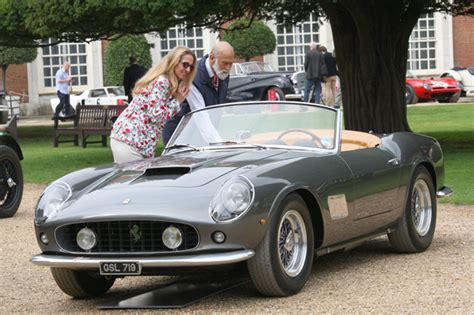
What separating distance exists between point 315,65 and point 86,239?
21634mm

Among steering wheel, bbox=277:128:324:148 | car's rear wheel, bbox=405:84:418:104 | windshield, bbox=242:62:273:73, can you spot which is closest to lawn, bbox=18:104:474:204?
car's rear wheel, bbox=405:84:418:104

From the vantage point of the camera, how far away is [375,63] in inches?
717

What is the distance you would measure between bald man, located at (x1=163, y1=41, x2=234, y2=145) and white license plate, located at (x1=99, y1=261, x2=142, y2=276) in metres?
2.69

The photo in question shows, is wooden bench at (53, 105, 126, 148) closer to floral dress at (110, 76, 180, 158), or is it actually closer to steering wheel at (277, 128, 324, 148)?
floral dress at (110, 76, 180, 158)

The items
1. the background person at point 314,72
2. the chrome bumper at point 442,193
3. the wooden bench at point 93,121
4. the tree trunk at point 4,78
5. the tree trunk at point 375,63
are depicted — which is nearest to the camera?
the chrome bumper at point 442,193

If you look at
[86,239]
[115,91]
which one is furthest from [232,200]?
[115,91]

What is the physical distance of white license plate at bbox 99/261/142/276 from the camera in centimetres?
675

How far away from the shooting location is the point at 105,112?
925 inches

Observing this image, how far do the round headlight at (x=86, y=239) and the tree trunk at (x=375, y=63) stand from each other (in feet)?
38.3

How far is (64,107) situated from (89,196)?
24.9 metres

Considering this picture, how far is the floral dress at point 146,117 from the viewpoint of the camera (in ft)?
28.6

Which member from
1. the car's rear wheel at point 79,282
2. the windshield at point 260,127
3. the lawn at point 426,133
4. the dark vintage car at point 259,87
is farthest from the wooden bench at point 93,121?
the car's rear wheel at point 79,282

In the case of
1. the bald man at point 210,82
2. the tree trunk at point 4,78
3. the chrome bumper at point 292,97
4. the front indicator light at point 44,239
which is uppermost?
the tree trunk at point 4,78

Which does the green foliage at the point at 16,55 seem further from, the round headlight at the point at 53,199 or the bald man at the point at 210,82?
the round headlight at the point at 53,199
